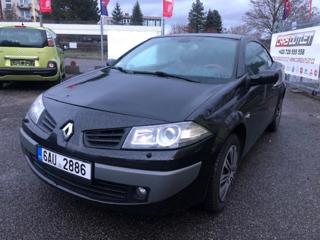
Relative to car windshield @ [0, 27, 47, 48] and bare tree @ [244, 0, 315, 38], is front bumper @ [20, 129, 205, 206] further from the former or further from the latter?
bare tree @ [244, 0, 315, 38]

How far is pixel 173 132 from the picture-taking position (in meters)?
2.35

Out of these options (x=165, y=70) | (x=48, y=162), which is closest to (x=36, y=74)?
(x=165, y=70)

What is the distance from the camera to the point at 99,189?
2412mm

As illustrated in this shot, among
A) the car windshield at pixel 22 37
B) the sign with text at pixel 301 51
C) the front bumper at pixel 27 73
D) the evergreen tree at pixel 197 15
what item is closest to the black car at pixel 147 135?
the front bumper at pixel 27 73

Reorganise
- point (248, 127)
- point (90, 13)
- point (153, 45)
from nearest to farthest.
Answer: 1. point (248, 127)
2. point (153, 45)
3. point (90, 13)

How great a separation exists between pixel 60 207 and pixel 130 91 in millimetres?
1123

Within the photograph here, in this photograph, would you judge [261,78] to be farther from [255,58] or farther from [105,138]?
[105,138]

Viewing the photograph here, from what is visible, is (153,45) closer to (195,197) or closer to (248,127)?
(248,127)

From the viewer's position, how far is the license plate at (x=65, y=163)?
2371 mm

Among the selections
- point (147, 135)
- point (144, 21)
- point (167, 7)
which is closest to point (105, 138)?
point (147, 135)

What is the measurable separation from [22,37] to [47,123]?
20.6ft

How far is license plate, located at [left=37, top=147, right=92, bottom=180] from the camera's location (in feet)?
7.78

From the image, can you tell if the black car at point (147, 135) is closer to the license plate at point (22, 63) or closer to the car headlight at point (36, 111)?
the car headlight at point (36, 111)

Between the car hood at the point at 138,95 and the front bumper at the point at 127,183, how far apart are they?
391mm
